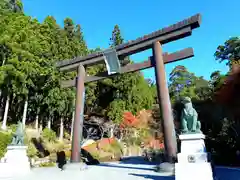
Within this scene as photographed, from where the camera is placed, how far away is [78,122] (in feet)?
27.3

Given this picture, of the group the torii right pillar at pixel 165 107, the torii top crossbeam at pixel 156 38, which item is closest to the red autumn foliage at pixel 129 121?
the torii top crossbeam at pixel 156 38

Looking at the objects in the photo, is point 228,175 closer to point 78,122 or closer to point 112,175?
point 112,175

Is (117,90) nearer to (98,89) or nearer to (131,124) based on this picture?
(98,89)

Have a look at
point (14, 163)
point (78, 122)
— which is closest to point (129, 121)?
point (78, 122)

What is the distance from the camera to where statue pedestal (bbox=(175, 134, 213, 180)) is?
472 centimetres

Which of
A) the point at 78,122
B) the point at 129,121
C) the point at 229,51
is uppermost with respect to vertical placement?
the point at 229,51

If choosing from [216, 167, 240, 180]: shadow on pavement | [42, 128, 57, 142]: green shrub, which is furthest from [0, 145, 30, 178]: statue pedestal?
[42, 128, 57, 142]: green shrub

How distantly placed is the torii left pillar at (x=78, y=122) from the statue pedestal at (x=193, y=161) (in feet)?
13.9

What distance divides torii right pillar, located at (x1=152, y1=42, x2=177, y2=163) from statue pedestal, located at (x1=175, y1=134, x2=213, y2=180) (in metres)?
1.14

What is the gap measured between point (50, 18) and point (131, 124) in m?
12.2

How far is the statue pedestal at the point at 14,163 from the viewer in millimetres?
7713

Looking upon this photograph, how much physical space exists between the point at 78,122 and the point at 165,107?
3574 millimetres

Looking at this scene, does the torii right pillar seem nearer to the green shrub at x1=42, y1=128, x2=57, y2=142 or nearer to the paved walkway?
the paved walkway

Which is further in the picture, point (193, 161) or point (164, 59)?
point (164, 59)
